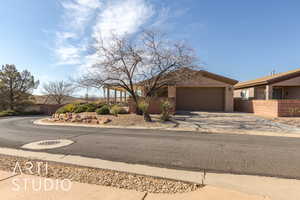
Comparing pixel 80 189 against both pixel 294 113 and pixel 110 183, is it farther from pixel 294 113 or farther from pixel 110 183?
pixel 294 113

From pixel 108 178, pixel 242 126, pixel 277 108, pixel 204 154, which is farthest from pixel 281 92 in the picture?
pixel 108 178

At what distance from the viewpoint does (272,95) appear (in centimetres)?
1702

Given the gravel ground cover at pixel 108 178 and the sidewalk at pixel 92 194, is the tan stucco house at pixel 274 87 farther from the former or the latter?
the gravel ground cover at pixel 108 178

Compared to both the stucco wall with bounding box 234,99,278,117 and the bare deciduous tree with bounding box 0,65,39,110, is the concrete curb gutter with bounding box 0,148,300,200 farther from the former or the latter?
the bare deciduous tree with bounding box 0,65,39,110

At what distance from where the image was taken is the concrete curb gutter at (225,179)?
281cm

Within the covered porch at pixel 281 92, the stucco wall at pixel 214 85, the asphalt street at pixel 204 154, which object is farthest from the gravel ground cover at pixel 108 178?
the covered porch at pixel 281 92

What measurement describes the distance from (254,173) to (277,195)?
87 cm

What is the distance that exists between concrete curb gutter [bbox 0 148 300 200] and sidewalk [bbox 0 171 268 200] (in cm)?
26

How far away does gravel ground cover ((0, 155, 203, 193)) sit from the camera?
299 centimetres

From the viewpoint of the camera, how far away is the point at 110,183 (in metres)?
3.15

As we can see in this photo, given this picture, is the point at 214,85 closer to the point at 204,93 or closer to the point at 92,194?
the point at 204,93

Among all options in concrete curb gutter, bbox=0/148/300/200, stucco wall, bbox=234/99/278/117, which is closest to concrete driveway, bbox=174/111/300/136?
stucco wall, bbox=234/99/278/117

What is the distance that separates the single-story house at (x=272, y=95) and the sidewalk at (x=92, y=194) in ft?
45.3

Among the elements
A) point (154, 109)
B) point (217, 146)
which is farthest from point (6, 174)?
point (154, 109)
